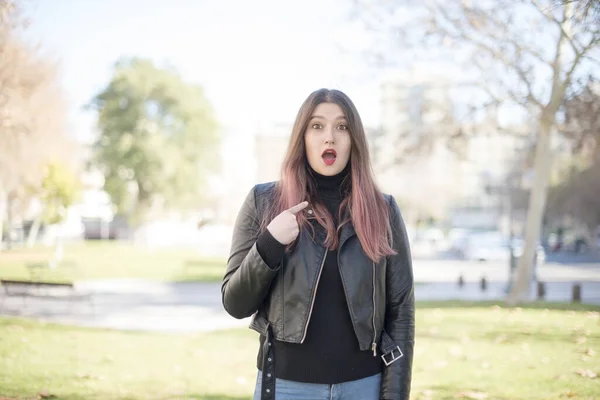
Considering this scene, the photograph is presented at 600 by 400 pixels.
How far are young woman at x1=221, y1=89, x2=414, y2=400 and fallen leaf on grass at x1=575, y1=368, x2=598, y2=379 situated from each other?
4.58 m

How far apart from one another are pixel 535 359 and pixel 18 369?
601cm

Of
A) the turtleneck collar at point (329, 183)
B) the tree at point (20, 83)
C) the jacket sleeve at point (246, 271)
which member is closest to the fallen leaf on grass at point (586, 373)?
the turtleneck collar at point (329, 183)

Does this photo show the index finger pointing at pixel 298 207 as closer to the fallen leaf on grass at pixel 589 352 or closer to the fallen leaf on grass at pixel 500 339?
the fallen leaf on grass at pixel 589 352

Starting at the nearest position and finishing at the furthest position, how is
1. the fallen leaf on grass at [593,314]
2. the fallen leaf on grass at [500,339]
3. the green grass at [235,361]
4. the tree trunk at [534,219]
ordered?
the green grass at [235,361] → the fallen leaf on grass at [500,339] → the fallen leaf on grass at [593,314] → the tree trunk at [534,219]

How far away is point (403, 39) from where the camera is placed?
14.3 metres

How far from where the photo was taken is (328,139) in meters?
2.48

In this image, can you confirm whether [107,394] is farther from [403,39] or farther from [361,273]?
[403,39]

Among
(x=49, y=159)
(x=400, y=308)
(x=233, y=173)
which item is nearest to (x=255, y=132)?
(x=233, y=173)

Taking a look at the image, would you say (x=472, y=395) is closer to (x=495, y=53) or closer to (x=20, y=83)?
(x=20, y=83)

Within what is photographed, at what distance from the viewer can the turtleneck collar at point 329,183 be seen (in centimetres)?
259

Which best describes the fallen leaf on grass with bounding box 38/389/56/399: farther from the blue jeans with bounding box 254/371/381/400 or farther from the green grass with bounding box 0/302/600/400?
the blue jeans with bounding box 254/371/381/400

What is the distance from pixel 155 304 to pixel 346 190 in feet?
44.3

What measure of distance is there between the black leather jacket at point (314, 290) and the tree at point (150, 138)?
42.9 meters

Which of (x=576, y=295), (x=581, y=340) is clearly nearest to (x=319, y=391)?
(x=581, y=340)
